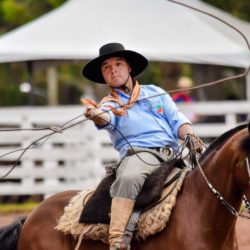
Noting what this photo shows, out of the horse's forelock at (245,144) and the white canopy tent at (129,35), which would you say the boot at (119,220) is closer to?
the horse's forelock at (245,144)

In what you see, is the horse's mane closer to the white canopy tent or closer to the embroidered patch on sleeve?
the embroidered patch on sleeve

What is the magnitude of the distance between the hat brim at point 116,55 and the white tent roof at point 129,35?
9.64m

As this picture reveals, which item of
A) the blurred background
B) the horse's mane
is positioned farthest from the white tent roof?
the horse's mane

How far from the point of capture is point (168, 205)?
251 inches

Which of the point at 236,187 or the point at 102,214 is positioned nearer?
the point at 236,187

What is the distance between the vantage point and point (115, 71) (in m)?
6.86

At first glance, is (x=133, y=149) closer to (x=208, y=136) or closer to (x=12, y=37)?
(x=208, y=136)

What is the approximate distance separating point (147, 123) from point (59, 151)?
9026mm

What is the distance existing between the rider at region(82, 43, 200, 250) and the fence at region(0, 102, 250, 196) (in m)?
8.13

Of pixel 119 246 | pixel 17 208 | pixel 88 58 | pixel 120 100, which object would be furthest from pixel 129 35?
pixel 119 246

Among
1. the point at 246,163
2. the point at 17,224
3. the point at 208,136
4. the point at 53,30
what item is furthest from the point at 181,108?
the point at 246,163

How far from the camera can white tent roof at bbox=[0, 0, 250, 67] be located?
1683 centimetres

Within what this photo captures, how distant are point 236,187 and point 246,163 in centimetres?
26

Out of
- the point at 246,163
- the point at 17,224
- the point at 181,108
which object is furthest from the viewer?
the point at 181,108
